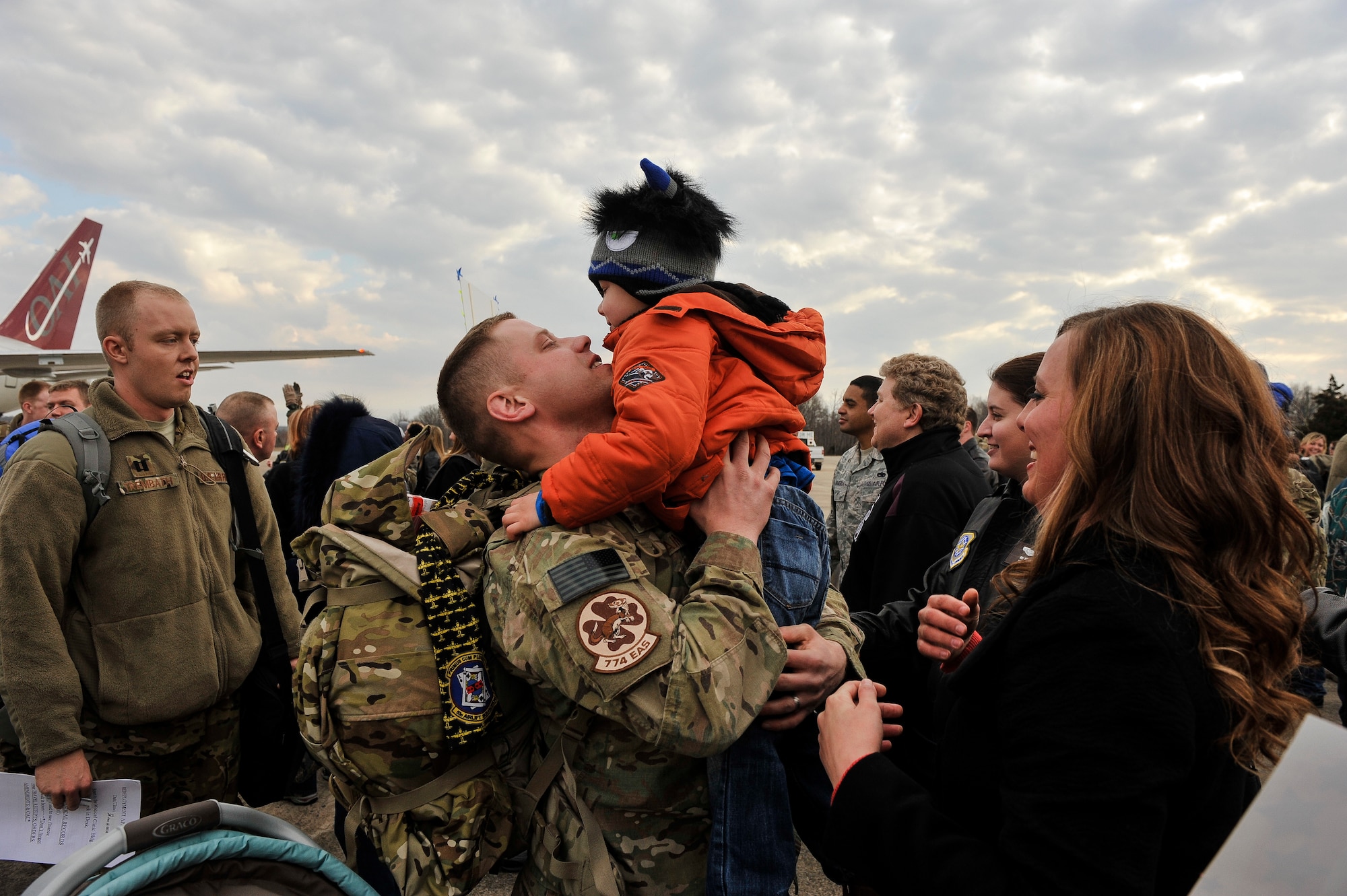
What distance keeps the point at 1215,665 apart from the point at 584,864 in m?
1.43

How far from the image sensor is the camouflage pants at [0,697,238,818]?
2627 mm

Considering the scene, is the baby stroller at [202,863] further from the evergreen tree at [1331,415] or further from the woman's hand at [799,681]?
the evergreen tree at [1331,415]

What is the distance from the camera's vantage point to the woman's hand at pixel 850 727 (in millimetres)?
1433

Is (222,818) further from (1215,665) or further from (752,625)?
(1215,665)

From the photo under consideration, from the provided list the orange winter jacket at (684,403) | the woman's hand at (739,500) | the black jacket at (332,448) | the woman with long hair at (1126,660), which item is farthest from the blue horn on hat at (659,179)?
the black jacket at (332,448)

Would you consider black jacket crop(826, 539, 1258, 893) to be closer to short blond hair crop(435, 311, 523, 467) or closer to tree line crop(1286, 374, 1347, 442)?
short blond hair crop(435, 311, 523, 467)

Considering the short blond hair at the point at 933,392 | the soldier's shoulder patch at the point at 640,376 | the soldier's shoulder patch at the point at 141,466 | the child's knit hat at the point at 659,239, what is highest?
the child's knit hat at the point at 659,239

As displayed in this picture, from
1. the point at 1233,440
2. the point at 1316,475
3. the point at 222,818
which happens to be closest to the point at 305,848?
the point at 222,818

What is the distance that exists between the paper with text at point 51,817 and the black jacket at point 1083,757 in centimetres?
253

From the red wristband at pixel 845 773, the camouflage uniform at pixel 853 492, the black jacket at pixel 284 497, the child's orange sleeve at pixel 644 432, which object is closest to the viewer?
the red wristband at pixel 845 773

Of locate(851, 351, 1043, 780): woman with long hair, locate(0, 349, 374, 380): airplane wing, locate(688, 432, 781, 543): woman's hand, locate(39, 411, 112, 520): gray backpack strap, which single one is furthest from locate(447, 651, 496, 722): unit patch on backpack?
locate(0, 349, 374, 380): airplane wing

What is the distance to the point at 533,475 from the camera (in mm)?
2053

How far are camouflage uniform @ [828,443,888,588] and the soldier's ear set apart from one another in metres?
4.11

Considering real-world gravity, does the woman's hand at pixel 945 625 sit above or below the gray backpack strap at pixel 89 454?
below
